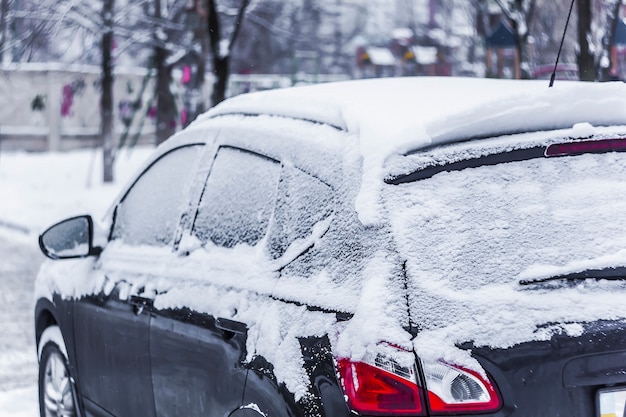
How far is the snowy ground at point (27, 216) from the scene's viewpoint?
726cm

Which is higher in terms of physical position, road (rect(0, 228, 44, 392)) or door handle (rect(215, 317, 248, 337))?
door handle (rect(215, 317, 248, 337))

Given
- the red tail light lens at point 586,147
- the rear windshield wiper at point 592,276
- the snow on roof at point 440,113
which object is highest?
the snow on roof at point 440,113

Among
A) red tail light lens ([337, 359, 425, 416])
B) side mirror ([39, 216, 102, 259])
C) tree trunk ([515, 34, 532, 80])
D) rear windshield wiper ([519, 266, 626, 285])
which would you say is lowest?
red tail light lens ([337, 359, 425, 416])

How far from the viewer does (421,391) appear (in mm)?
2461

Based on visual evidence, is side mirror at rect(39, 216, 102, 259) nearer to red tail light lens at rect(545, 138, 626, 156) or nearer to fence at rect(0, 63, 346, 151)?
red tail light lens at rect(545, 138, 626, 156)

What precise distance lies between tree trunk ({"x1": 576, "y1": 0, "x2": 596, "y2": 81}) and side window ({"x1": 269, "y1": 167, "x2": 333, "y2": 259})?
863cm

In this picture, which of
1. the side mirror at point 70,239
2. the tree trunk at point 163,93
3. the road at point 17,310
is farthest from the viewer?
the tree trunk at point 163,93

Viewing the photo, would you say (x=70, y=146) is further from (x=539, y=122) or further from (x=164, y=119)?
(x=539, y=122)

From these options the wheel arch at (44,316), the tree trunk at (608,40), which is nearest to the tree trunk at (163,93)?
the tree trunk at (608,40)

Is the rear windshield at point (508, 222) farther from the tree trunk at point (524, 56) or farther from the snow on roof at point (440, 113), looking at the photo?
the tree trunk at point (524, 56)

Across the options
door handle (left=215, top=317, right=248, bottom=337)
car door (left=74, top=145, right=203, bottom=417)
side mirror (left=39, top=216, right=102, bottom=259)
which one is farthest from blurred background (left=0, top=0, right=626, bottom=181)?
side mirror (left=39, top=216, right=102, bottom=259)

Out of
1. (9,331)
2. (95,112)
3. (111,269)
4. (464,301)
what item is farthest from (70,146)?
(464,301)

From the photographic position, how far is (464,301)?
2.54m

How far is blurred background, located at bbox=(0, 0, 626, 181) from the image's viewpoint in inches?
576
